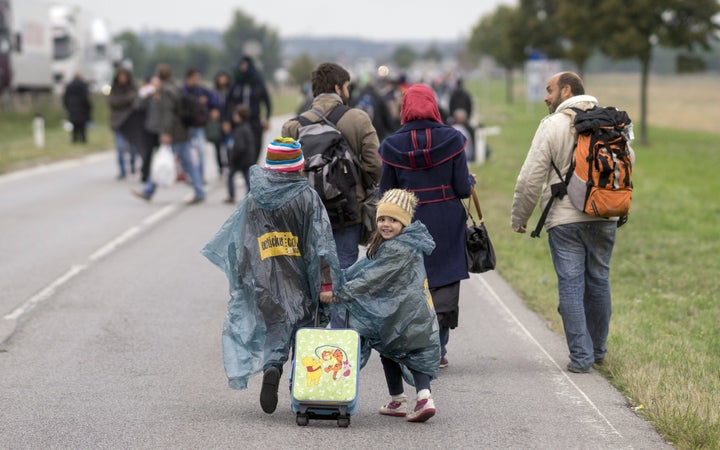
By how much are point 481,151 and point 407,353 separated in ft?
66.6

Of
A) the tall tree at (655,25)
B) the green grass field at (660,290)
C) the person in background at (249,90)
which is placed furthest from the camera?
the tall tree at (655,25)

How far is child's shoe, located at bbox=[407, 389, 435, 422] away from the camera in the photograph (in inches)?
237

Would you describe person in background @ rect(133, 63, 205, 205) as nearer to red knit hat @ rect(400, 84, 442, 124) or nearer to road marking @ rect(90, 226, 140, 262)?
road marking @ rect(90, 226, 140, 262)

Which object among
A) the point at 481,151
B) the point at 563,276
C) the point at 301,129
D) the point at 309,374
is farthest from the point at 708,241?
the point at 481,151

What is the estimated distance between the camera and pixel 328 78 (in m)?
7.46

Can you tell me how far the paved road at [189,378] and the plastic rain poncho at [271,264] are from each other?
0.38 m

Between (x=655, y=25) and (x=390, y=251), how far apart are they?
30.7m

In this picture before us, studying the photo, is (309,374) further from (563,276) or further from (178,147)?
(178,147)

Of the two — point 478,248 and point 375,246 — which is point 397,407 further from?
point 478,248

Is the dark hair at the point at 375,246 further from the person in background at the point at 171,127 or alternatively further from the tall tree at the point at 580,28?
the tall tree at the point at 580,28

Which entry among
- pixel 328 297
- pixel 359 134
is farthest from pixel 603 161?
pixel 328 297

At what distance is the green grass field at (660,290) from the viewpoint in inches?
253

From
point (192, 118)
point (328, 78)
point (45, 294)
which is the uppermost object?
point (328, 78)

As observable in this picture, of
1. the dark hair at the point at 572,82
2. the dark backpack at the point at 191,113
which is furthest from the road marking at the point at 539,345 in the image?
the dark backpack at the point at 191,113
